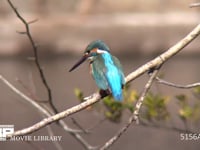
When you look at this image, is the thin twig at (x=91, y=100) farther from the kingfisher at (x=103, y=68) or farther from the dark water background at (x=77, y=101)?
the dark water background at (x=77, y=101)

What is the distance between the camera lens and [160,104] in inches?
77.3

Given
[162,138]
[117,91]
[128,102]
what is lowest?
[162,138]

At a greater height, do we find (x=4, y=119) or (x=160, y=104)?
(x=160, y=104)

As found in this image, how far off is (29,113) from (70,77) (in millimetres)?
731

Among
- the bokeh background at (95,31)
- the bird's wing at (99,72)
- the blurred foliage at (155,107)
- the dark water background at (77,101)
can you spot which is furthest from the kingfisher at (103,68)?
the bokeh background at (95,31)

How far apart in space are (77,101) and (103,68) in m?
2.39

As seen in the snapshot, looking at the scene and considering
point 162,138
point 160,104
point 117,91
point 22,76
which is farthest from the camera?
point 22,76

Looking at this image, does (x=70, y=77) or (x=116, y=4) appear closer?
(x=70, y=77)

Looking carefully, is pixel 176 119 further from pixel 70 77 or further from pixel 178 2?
pixel 178 2

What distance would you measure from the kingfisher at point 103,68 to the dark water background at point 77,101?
4.17 feet

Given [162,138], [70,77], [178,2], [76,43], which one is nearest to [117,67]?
[162,138]

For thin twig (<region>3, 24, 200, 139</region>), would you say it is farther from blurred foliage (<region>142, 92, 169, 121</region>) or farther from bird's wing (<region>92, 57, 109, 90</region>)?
blurred foliage (<region>142, 92, 169, 121</region>)

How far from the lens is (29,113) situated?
370cm

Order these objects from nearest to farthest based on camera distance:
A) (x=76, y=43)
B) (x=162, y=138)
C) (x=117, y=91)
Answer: (x=117, y=91) < (x=162, y=138) < (x=76, y=43)
